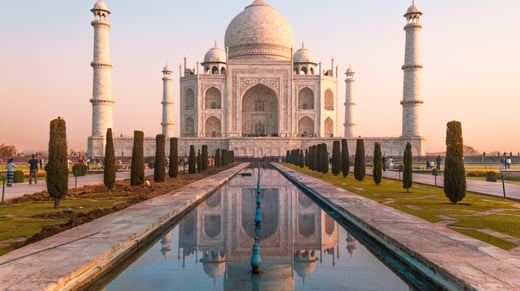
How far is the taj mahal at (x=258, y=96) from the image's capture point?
130ft

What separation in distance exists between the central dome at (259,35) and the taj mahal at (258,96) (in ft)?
0.38

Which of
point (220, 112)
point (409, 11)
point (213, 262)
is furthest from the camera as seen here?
point (220, 112)

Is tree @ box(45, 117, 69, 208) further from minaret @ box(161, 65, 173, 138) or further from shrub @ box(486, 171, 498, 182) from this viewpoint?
minaret @ box(161, 65, 173, 138)

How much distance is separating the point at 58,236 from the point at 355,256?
3961 millimetres

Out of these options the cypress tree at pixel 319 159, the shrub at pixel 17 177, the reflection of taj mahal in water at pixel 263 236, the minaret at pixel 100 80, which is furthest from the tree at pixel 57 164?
the minaret at pixel 100 80

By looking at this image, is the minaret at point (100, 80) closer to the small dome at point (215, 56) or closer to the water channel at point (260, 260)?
the small dome at point (215, 56)

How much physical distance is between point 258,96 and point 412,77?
59.8 ft

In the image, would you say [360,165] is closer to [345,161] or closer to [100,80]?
[345,161]

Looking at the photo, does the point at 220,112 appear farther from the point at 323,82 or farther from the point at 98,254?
the point at 98,254

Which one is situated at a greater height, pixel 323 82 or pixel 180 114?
pixel 323 82

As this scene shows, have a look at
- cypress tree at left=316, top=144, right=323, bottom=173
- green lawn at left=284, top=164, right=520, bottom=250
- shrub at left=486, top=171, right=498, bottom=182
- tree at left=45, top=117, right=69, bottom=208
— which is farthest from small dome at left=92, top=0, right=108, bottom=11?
green lawn at left=284, top=164, right=520, bottom=250

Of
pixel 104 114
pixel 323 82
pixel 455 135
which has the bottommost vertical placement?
pixel 455 135

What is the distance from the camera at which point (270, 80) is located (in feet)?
155

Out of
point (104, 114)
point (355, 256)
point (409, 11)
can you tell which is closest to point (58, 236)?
point (355, 256)
